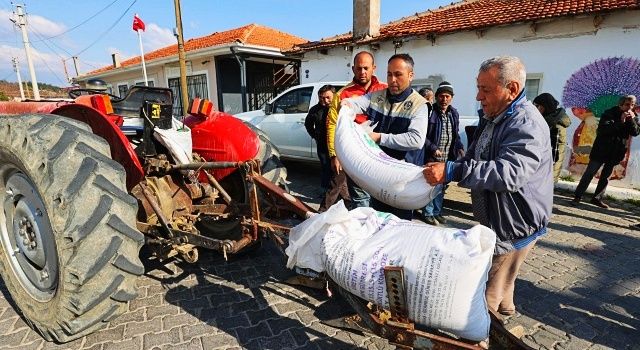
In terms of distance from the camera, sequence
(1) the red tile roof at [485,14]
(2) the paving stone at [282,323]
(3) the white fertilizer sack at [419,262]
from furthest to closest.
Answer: (1) the red tile roof at [485,14]
(2) the paving stone at [282,323]
(3) the white fertilizer sack at [419,262]

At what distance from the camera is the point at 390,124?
2.84 metres

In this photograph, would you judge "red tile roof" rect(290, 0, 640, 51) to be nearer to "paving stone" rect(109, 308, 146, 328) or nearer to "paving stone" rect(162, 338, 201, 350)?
"paving stone" rect(162, 338, 201, 350)

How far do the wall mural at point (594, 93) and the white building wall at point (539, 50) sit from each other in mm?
99

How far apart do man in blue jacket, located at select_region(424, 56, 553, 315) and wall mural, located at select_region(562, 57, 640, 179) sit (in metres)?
6.00

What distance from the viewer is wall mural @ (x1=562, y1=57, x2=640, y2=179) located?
20.5 ft

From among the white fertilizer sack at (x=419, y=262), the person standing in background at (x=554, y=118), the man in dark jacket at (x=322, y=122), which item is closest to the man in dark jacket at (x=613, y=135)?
the person standing in background at (x=554, y=118)

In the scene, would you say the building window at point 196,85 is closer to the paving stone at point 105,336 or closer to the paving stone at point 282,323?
the paving stone at point 105,336

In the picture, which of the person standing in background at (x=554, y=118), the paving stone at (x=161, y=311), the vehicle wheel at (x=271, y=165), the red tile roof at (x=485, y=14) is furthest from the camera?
the red tile roof at (x=485, y=14)

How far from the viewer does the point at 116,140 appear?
8.12 feet

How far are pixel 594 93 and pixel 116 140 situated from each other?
7713mm

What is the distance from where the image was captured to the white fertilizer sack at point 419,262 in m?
1.46

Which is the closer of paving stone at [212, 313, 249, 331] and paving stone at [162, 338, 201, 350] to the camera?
paving stone at [162, 338, 201, 350]

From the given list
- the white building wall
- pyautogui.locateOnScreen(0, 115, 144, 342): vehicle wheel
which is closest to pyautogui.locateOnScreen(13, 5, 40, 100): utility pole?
the white building wall

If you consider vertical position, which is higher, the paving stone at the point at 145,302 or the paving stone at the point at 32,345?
the paving stone at the point at 32,345
